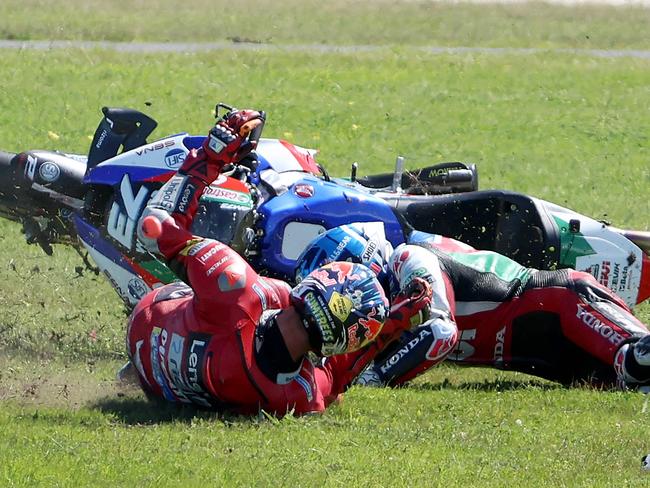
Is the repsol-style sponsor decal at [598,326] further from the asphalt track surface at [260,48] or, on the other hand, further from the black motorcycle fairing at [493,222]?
the asphalt track surface at [260,48]

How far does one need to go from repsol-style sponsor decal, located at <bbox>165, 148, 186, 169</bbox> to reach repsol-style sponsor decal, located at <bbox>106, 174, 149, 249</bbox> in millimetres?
251

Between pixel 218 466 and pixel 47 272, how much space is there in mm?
6423

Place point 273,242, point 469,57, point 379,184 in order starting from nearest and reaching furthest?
point 273,242 < point 379,184 < point 469,57

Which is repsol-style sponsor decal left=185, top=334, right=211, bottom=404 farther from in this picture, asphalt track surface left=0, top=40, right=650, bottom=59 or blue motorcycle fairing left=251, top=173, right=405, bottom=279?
asphalt track surface left=0, top=40, right=650, bottom=59

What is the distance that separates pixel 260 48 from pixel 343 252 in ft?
61.3

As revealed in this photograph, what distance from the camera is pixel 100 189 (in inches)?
395

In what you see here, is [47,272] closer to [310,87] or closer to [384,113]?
[384,113]

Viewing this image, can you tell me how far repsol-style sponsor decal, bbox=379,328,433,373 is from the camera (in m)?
8.26

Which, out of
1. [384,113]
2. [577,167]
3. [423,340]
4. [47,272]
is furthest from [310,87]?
[423,340]

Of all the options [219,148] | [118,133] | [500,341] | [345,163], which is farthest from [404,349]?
[345,163]

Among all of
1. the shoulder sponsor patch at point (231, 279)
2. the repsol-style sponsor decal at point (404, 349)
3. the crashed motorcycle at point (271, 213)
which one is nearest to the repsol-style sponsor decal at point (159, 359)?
the shoulder sponsor patch at point (231, 279)

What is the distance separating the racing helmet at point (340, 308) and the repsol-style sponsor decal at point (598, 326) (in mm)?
2197

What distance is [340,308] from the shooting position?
697 centimetres

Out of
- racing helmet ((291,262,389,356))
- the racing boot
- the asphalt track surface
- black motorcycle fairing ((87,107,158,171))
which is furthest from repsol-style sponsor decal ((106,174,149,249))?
the asphalt track surface
